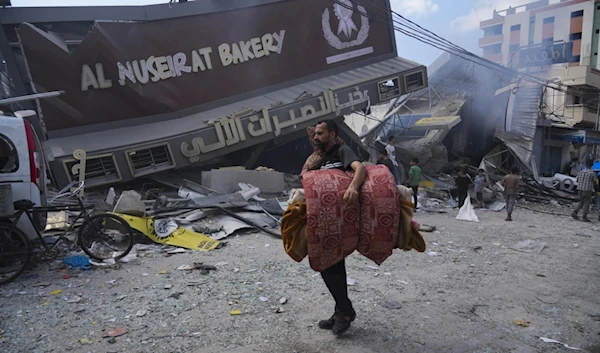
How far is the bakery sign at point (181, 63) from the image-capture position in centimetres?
1008

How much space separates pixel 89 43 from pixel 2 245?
660cm

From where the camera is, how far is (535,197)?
14.6 m

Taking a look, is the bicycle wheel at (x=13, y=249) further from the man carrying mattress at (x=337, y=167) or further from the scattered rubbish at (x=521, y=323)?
the scattered rubbish at (x=521, y=323)

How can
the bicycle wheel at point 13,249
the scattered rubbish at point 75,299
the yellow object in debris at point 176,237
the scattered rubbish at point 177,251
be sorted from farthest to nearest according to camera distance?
the yellow object in debris at point 176,237 → the scattered rubbish at point 177,251 → the bicycle wheel at point 13,249 → the scattered rubbish at point 75,299

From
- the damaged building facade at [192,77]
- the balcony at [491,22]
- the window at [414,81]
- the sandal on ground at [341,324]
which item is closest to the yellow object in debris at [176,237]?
the sandal on ground at [341,324]

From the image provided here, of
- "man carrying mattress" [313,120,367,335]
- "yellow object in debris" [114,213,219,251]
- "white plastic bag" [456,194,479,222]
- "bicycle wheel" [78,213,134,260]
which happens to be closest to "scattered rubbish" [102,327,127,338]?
"man carrying mattress" [313,120,367,335]

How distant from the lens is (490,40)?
53.1 meters

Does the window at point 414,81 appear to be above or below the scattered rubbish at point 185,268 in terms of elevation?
above

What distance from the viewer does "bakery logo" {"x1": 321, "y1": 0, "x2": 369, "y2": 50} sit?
13.5 metres

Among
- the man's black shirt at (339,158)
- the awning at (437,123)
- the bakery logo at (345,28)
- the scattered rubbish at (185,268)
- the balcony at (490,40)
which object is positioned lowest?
the awning at (437,123)

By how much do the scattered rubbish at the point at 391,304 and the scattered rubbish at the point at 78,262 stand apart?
3.59 m

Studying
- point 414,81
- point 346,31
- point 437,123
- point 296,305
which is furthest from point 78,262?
point 437,123

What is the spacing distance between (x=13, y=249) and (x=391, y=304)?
4224mm

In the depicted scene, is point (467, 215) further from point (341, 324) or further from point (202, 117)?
point (341, 324)
